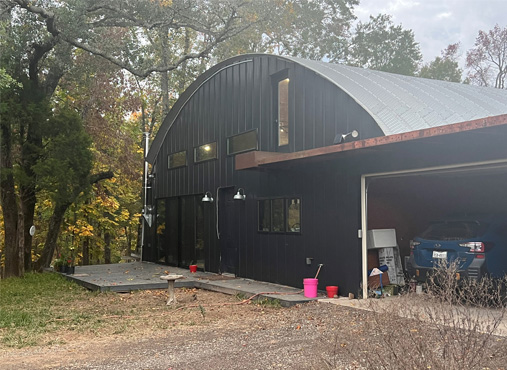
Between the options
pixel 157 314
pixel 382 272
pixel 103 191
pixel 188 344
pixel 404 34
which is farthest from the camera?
pixel 404 34

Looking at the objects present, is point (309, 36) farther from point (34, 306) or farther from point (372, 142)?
point (34, 306)

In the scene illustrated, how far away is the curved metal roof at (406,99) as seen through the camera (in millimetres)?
9227

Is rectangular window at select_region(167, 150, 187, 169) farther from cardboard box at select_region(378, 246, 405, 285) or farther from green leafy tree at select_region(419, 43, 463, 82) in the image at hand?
green leafy tree at select_region(419, 43, 463, 82)

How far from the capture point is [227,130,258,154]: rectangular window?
1248cm

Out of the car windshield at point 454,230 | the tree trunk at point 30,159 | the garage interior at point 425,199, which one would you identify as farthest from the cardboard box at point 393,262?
the tree trunk at point 30,159

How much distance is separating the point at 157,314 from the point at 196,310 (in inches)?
27.2

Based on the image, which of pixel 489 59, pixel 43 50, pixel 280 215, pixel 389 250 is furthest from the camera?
pixel 489 59

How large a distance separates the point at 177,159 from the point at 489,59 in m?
21.6

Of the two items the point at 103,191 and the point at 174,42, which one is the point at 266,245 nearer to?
the point at 103,191

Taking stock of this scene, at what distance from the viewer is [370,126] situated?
29.8ft

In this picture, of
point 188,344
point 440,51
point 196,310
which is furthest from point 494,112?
point 440,51

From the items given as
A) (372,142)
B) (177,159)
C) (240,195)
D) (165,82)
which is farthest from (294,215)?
(165,82)

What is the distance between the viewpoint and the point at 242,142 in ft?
42.5

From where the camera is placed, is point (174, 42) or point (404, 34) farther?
point (404, 34)
